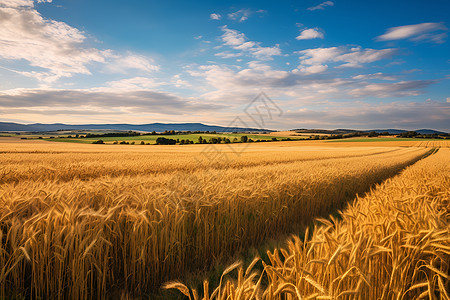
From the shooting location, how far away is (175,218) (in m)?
3.04

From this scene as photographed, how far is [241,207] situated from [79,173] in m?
7.11

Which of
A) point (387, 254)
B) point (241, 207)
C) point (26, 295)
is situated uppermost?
point (387, 254)

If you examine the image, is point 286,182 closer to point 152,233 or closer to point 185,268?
point 185,268

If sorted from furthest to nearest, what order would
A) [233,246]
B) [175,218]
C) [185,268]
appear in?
[233,246]
[185,268]
[175,218]

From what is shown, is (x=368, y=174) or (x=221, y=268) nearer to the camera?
(x=221, y=268)

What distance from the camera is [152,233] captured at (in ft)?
9.28

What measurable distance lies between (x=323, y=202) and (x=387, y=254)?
5.08 metres

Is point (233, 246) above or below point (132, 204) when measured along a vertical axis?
below

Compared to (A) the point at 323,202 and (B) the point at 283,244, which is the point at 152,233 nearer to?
(B) the point at 283,244

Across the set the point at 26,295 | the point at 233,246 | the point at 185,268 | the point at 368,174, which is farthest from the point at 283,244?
the point at 368,174

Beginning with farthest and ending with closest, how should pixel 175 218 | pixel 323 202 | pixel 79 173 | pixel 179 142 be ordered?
pixel 179 142 → pixel 79 173 → pixel 323 202 → pixel 175 218

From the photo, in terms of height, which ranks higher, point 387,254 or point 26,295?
point 387,254

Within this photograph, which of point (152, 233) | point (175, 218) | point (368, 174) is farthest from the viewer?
point (368, 174)

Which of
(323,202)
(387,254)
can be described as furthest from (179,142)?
(387,254)
